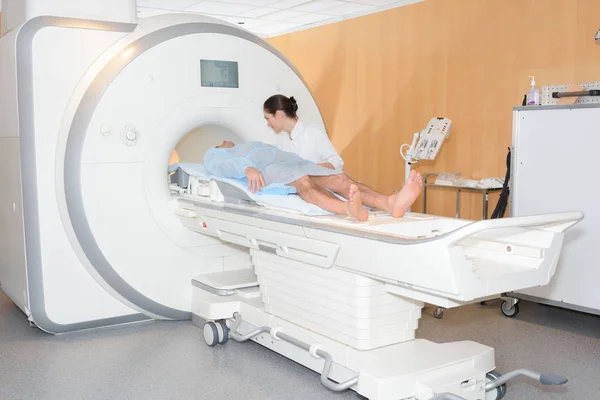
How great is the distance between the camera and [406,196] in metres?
2.42

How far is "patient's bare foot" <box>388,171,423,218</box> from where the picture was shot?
7.91 ft

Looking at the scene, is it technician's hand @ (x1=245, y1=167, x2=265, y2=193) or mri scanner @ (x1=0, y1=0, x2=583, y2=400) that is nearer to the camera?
mri scanner @ (x1=0, y1=0, x2=583, y2=400)

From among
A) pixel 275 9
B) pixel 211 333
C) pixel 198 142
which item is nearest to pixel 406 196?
pixel 211 333

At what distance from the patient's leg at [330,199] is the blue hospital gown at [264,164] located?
46mm

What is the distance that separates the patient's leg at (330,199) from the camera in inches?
91.7

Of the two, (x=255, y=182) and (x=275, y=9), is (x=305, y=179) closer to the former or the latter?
(x=255, y=182)

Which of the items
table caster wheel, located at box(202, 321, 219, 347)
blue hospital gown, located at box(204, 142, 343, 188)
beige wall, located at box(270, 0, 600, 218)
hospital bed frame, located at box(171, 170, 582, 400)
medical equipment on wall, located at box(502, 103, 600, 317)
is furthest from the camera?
beige wall, located at box(270, 0, 600, 218)

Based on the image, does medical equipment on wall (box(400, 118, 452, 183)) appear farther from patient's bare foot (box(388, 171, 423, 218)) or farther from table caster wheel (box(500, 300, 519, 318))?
patient's bare foot (box(388, 171, 423, 218))

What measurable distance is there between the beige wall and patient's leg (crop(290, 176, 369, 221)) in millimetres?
2189

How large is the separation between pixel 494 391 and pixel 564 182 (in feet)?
4.25

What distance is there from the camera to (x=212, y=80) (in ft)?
11.0

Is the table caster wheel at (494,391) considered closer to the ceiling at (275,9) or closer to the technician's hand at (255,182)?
the technician's hand at (255,182)

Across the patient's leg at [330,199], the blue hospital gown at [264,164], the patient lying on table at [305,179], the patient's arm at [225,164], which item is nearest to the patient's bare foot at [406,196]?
the patient lying on table at [305,179]

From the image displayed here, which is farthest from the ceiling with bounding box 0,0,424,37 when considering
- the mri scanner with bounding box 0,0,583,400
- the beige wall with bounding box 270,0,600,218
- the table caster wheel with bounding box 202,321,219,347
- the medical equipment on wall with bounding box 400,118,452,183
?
the table caster wheel with bounding box 202,321,219,347
